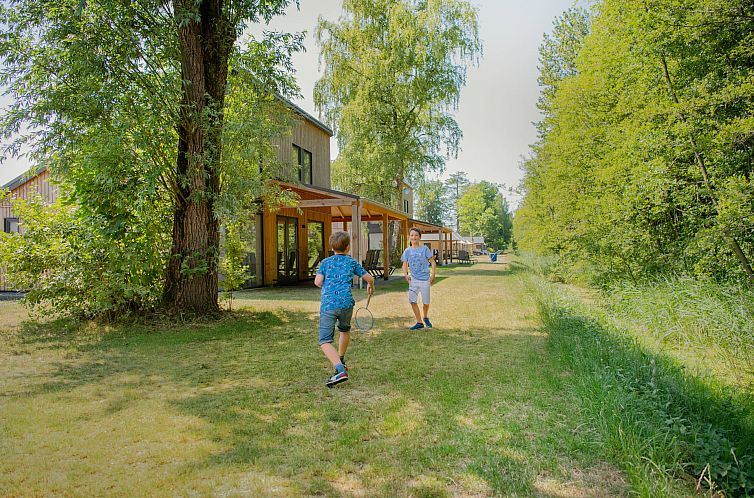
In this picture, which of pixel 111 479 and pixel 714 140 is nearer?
pixel 111 479

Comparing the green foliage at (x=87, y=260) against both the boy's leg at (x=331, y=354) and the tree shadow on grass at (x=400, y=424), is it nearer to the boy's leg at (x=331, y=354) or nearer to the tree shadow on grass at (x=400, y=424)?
the tree shadow on grass at (x=400, y=424)

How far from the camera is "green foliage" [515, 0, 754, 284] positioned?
19.1 feet

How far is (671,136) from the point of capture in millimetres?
6707

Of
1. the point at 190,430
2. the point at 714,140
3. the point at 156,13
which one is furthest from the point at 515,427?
the point at 156,13

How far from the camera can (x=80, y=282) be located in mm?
7328

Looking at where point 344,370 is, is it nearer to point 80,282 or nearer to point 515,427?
point 515,427

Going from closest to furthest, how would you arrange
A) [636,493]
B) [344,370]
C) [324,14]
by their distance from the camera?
[636,493] < [344,370] < [324,14]

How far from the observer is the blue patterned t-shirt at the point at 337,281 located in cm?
440

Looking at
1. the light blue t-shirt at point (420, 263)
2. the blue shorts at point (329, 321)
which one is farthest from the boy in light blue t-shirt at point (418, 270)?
the blue shorts at point (329, 321)

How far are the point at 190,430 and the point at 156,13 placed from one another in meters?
7.21

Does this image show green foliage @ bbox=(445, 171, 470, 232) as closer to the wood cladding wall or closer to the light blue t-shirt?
the wood cladding wall

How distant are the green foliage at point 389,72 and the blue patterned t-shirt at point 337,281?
16913 millimetres

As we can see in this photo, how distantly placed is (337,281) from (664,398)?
2812 mm

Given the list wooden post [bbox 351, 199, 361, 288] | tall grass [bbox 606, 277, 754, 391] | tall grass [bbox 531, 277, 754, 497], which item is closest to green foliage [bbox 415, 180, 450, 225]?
wooden post [bbox 351, 199, 361, 288]
